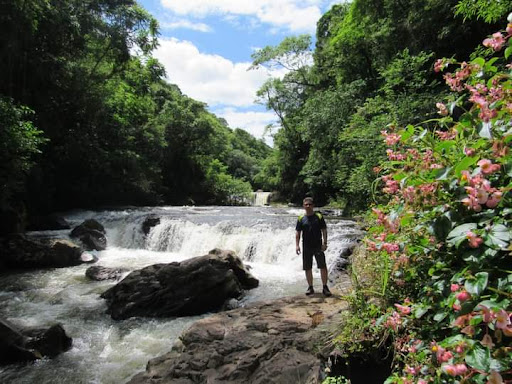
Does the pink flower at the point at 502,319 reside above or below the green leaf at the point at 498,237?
below

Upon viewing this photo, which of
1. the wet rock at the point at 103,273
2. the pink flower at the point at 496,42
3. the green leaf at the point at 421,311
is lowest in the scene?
the wet rock at the point at 103,273

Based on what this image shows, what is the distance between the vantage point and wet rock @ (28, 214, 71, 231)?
13836 millimetres

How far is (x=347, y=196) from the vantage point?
16750 mm

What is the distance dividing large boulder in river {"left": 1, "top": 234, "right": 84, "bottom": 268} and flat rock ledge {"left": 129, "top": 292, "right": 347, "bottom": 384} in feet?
24.4

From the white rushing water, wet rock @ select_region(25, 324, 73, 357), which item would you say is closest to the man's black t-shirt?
the white rushing water

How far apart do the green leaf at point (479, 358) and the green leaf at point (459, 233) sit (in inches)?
14.8

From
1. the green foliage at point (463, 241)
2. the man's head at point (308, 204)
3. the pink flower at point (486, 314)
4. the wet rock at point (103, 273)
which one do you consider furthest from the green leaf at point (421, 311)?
the wet rock at point (103, 273)

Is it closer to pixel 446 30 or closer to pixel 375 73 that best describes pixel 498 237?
pixel 446 30

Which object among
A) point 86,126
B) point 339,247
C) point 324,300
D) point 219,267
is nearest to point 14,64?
point 86,126

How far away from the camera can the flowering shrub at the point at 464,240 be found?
1.18 m

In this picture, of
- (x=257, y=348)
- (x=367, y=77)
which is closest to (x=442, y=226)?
(x=257, y=348)

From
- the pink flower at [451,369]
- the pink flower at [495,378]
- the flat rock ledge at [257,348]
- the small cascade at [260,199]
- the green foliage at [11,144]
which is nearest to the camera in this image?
the pink flower at [495,378]

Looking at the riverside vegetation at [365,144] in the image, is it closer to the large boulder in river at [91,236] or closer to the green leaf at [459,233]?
the green leaf at [459,233]

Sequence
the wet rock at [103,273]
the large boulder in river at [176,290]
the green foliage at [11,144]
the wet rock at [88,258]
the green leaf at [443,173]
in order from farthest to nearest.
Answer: the wet rock at [88,258] → the green foliage at [11,144] → the wet rock at [103,273] → the large boulder in river at [176,290] → the green leaf at [443,173]
